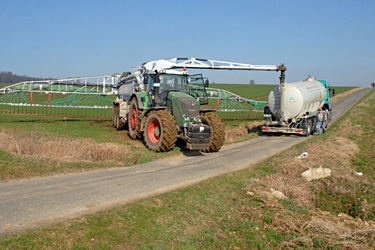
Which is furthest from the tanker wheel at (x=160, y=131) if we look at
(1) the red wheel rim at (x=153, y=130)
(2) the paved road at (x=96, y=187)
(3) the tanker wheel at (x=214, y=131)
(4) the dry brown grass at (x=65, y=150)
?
(3) the tanker wheel at (x=214, y=131)

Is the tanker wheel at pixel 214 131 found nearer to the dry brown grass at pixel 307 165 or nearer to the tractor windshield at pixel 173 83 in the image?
the tractor windshield at pixel 173 83

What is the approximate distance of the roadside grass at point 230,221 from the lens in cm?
520

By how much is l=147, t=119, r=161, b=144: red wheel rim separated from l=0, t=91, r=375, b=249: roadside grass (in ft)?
14.0

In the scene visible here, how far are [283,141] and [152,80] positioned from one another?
7.71 m

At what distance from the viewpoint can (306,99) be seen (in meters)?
18.9

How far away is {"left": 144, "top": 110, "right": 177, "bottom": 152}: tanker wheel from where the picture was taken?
11883 mm

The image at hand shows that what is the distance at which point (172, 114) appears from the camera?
1301 cm

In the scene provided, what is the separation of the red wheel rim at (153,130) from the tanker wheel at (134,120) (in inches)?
52.7

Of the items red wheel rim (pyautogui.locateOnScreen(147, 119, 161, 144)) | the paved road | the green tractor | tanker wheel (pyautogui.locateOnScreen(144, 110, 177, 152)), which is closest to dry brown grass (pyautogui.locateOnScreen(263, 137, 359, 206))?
the paved road

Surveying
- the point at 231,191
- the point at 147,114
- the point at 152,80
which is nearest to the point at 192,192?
the point at 231,191

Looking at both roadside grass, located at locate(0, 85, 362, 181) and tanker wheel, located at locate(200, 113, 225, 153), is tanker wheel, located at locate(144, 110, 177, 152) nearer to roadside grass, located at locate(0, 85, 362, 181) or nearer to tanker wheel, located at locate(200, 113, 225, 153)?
roadside grass, located at locate(0, 85, 362, 181)

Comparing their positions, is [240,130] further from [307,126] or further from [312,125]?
[312,125]

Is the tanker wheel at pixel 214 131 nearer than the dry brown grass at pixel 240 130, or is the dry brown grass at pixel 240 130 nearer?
the tanker wheel at pixel 214 131

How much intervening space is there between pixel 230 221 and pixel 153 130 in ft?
24.6
